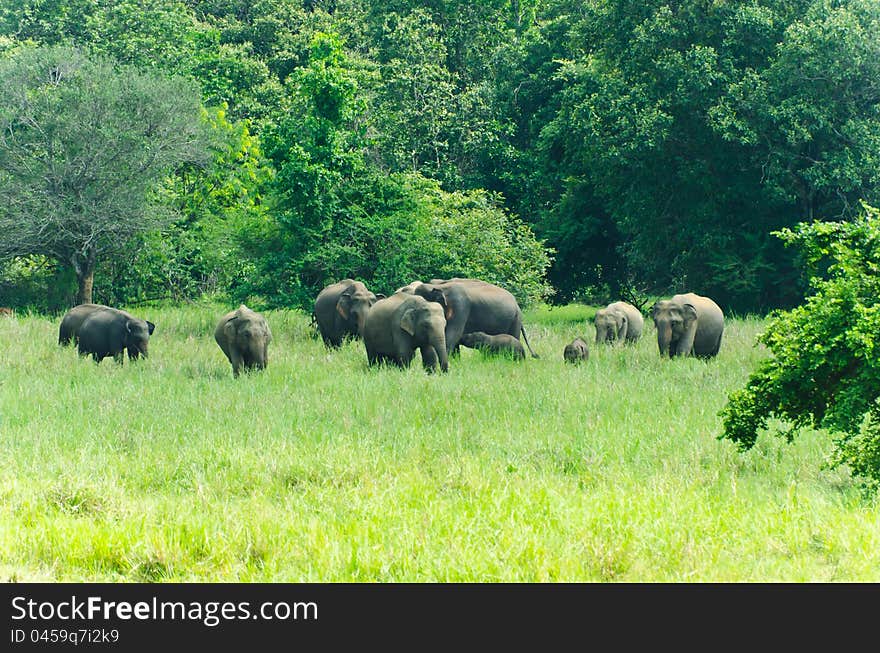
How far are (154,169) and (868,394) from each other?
27657 millimetres

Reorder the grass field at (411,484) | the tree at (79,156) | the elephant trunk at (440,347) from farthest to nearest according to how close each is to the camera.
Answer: the tree at (79,156) < the elephant trunk at (440,347) < the grass field at (411,484)

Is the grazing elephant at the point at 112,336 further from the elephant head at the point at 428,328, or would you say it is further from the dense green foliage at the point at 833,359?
the dense green foliage at the point at 833,359

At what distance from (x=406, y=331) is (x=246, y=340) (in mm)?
2383

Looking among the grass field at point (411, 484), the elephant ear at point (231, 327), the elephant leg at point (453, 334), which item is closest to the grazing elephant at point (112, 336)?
the grass field at point (411, 484)

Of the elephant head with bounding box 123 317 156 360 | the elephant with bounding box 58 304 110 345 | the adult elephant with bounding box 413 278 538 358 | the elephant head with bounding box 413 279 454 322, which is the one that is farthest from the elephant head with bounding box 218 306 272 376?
the elephant with bounding box 58 304 110 345

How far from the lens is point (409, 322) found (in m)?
15.4

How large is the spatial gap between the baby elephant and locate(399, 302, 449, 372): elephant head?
2.14m

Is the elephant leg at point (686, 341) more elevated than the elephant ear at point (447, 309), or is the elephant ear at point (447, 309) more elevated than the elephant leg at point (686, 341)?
the elephant ear at point (447, 309)

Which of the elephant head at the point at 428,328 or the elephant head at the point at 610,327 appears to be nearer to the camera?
the elephant head at the point at 428,328

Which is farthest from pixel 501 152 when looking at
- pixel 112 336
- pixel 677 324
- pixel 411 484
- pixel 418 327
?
pixel 411 484

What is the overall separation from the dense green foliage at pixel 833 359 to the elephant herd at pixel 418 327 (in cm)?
811

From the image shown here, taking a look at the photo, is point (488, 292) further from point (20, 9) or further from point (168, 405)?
point (20, 9)

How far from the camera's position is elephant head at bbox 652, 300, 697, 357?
17.0m

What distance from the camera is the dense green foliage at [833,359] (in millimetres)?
6922
